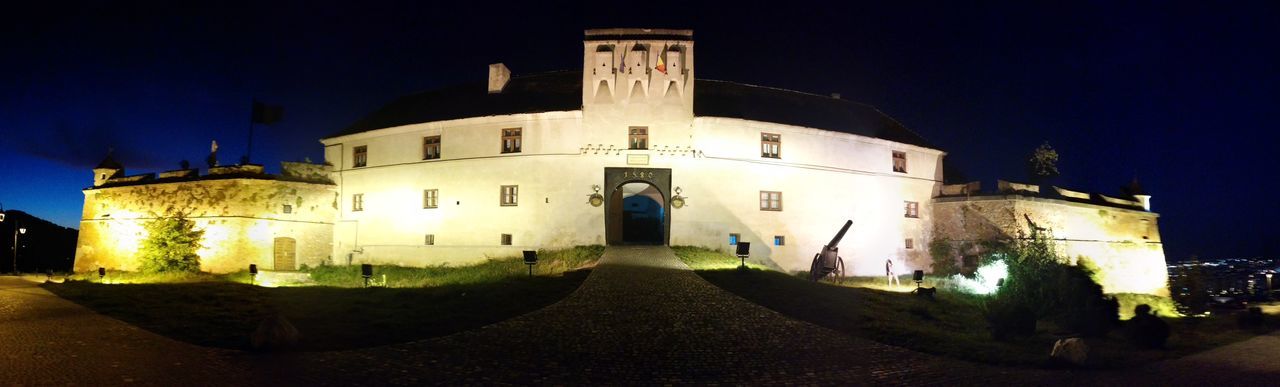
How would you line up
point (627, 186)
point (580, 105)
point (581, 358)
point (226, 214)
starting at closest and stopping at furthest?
point (581, 358)
point (580, 105)
point (226, 214)
point (627, 186)

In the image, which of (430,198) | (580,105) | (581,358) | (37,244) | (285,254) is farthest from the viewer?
(37,244)

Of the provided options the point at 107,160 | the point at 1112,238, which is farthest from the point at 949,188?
the point at 107,160

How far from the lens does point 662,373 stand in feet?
31.3

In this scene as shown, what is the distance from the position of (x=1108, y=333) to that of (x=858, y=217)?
16.0 metres

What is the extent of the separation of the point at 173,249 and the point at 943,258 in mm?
37095

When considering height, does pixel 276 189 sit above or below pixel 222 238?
above

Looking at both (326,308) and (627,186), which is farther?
(627,186)

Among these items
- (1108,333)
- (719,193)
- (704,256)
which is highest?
(719,193)

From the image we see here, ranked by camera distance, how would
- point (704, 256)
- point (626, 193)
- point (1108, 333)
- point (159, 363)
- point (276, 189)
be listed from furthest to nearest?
point (626, 193)
point (276, 189)
point (704, 256)
point (1108, 333)
point (159, 363)

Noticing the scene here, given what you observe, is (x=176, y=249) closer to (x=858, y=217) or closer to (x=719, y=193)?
(x=719, y=193)

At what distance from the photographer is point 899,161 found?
110 feet

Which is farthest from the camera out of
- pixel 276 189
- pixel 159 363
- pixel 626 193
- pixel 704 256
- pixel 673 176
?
pixel 626 193

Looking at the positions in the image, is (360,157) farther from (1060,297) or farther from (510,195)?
(1060,297)

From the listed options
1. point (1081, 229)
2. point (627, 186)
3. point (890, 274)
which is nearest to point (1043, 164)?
point (1081, 229)
